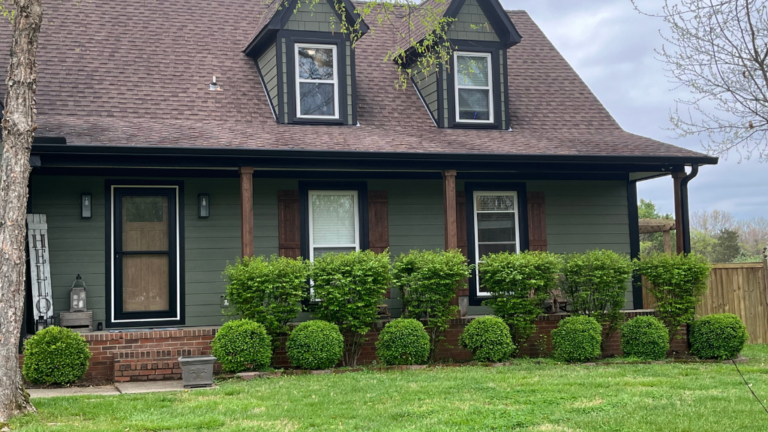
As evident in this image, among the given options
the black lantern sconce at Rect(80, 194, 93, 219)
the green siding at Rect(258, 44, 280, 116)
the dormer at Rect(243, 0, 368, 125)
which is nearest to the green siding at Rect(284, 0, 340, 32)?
the dormer at Rect(243, 0, 368, 125)

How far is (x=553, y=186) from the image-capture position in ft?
40.9

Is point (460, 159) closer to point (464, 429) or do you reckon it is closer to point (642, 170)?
point (642, 170)

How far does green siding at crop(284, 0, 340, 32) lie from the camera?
38.2 feet

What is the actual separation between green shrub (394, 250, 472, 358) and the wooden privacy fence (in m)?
4.58

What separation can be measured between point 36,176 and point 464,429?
728 centimetres

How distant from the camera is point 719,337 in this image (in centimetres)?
996

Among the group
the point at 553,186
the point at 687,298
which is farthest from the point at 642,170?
the point at 687,298

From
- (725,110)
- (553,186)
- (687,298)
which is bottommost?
(687,298)

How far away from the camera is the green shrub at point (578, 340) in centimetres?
963

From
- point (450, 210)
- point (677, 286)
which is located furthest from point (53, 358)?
point (677, 286)

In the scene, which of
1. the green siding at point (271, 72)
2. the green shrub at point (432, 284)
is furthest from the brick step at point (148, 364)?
the green siding at point (271, 72)

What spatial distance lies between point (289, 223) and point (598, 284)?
4.42 metres

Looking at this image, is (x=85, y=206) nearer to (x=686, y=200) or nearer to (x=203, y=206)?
(x=203, y=206)

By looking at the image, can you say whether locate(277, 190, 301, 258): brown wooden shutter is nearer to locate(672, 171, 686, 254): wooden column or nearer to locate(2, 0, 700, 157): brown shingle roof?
locate(2, 0, 700, 157): brown shingle roof
